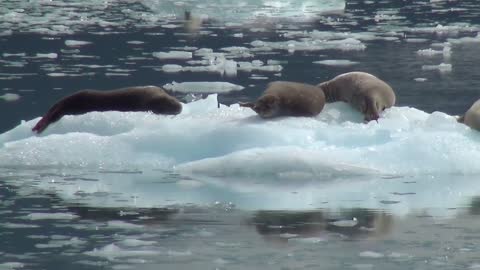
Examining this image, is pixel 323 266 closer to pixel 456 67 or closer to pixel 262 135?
pixel 262 135

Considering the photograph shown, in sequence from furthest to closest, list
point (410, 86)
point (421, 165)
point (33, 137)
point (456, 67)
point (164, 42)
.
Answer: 1. point (164, 42)
2. point (456, 67)
3. point (410, 86)
4. point (33, 137)
5. point (421, 165)

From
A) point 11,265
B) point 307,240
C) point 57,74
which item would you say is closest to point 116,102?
point 307,240

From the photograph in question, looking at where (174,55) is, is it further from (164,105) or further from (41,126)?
(41,126)

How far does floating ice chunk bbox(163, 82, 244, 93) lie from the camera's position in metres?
12.7

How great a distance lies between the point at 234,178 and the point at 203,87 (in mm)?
4958

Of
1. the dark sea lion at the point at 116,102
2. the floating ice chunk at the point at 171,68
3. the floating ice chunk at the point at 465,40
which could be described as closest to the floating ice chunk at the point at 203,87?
the floating ice chunk at the point at 171,68

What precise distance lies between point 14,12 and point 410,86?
1075cm

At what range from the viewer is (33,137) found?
28.9 feet

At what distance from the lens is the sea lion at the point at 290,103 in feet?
28.6

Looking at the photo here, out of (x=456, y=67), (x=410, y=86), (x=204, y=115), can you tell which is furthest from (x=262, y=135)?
(x=456, y=67)

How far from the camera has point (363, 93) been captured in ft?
29.9

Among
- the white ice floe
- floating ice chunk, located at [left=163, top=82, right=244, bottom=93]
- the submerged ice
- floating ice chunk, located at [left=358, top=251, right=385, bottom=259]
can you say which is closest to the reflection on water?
floating ice chunk, located at [left=358, top=251, right=385, bottom=259]

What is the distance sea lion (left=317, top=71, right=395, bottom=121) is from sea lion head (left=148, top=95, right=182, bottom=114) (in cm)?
118

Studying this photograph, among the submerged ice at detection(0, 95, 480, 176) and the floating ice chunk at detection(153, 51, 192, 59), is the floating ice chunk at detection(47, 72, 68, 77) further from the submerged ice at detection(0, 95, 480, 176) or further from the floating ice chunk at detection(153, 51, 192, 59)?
the submerged ice at detection(0, 95, 480, 176)
